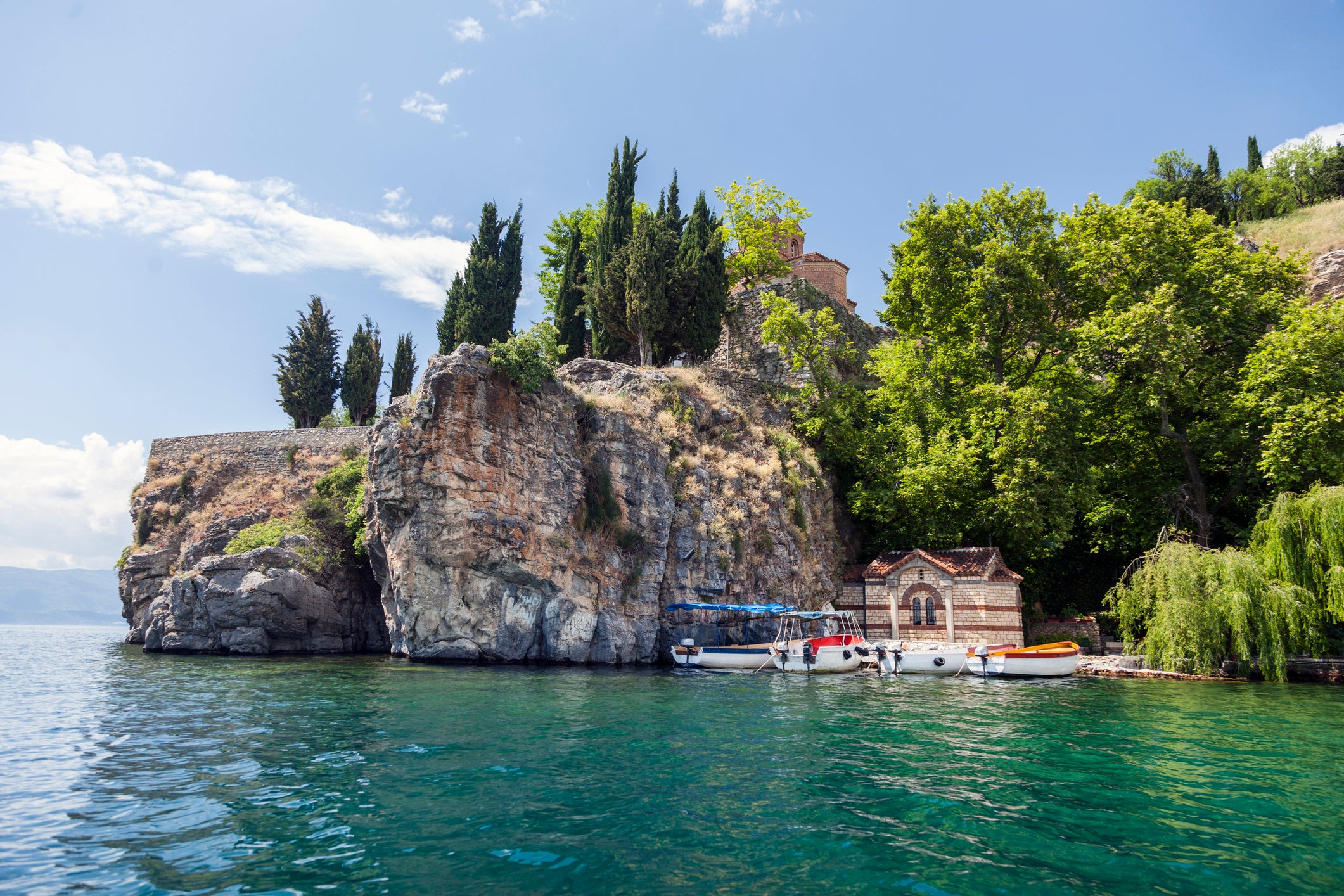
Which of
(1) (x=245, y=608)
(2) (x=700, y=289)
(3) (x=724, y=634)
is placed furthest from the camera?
(2) (x=700, y=289)

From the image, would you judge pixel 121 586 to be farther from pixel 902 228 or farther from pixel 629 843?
pixel 902 228

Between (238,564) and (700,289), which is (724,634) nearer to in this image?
(700,289)

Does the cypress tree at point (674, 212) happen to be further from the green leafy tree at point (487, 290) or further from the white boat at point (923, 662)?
the white boat at point (923, 662)

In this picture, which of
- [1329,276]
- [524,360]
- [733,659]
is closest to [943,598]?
[733,659]

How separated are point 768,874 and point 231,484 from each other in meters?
41.1

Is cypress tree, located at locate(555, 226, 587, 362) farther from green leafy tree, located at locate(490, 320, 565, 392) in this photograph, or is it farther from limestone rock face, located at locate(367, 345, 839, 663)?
green leafy tree, located at locate(490, 320, 565, 392)

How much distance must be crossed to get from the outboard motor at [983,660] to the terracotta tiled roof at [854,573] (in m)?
9.78

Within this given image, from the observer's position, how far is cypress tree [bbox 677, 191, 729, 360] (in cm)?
4162

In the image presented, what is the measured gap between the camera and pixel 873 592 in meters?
36.0

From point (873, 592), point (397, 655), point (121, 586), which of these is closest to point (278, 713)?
point (397, 655)

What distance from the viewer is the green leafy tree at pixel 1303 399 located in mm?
26891

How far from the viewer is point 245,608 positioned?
101 feet

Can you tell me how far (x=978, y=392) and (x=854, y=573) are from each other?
11.4m

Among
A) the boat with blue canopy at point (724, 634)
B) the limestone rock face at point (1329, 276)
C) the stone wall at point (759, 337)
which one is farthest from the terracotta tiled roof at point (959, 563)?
the limestone rock face at point (1329, 276)
